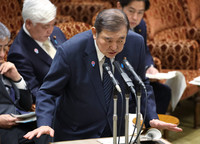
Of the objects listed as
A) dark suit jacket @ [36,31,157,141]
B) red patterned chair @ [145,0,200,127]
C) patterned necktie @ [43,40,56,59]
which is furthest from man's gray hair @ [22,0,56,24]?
red patterned chair @ [145,0,200,127]

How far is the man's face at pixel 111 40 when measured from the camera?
6.17 ft

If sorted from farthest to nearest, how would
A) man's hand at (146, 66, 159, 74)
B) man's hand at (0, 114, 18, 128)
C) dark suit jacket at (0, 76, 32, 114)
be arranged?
man's hand at (146, 66, 159, 74)
dark suit jacket at (0, 76, 32, 114)
man's hand at (0, 114, 18, 128)

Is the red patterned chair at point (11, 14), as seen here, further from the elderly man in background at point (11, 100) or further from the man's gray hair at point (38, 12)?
the elderly man in background at point (11, 100)

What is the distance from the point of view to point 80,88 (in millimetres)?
2141

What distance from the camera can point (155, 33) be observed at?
4.97 meters

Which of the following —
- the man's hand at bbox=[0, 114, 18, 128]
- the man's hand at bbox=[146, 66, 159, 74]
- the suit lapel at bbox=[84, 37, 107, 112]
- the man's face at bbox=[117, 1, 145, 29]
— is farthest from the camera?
the man's hand at bbox=[146, 66, 159, 74]

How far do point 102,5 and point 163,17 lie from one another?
93 cm

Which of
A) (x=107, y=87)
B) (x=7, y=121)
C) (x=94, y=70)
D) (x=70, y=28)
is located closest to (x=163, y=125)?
(x=107, y=87)

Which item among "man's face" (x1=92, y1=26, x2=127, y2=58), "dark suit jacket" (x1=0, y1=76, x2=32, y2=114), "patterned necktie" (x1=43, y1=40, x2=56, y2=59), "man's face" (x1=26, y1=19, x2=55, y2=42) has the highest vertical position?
"man's face" (x1=92, y1=26, x2=127, y2=58)

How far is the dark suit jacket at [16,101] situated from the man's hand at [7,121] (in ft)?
0.39

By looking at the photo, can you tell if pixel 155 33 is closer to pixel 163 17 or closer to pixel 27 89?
pixel 163 17

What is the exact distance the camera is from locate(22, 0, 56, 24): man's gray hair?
303 cm

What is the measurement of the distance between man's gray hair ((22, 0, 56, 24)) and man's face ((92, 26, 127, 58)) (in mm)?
1200

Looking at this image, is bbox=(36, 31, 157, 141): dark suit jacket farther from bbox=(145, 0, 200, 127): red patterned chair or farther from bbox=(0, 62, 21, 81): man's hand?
bbox=(145, 0, 200, 127): red patterned chair
